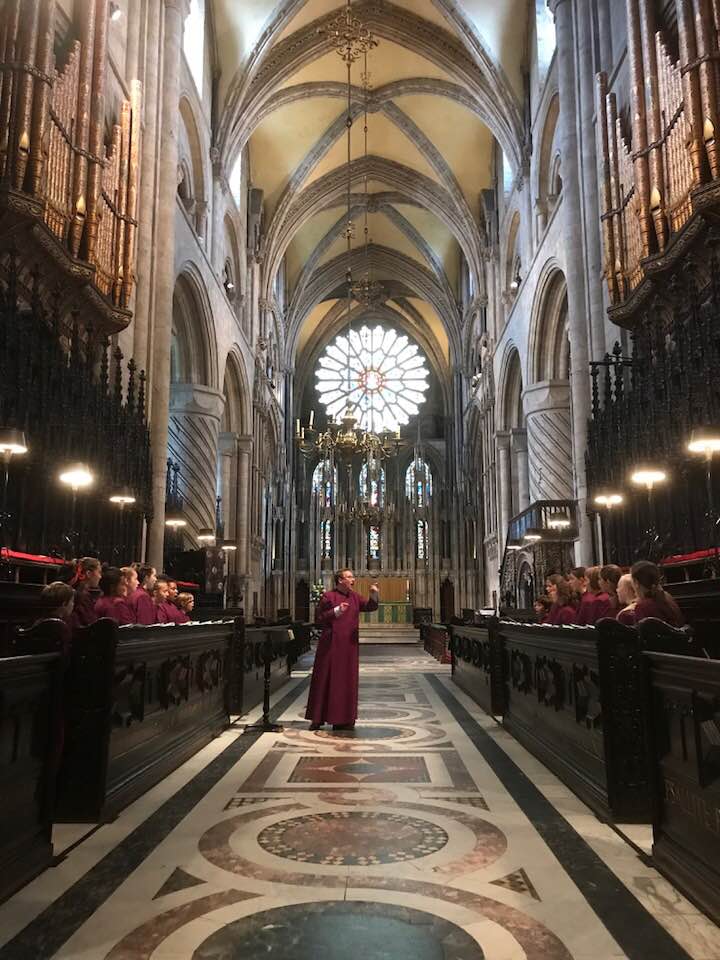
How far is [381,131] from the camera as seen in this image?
25891mm

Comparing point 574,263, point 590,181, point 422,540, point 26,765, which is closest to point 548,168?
point 590,181

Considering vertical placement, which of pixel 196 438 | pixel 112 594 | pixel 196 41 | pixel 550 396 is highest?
pixel 196 41

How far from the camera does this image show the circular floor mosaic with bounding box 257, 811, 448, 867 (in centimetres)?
333

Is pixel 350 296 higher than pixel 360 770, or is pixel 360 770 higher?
pixel 350 296

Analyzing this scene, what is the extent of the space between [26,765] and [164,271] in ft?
38.8

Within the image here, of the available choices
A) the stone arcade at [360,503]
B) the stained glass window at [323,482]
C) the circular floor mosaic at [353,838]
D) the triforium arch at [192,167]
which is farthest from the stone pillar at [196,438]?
the stained glass window at [323,482]

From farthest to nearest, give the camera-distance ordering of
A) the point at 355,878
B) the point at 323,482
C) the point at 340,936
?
the point at 323,482 → the point at 355,878 → the point at 340,936

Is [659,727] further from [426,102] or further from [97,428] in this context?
[426,102]

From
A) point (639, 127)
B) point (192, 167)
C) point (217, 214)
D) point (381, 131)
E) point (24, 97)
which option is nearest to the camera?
point (24, 97)

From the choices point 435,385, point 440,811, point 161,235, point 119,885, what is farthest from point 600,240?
point 435,385

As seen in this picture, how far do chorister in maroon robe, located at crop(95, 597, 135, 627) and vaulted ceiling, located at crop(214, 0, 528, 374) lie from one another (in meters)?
16.8

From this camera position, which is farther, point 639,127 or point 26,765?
point 639,127

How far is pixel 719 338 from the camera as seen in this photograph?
26.1 feet

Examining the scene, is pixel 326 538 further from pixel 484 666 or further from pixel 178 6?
pixel 484 666
